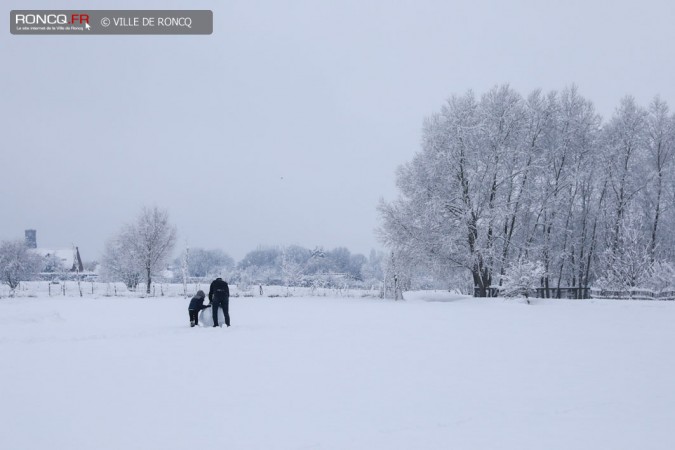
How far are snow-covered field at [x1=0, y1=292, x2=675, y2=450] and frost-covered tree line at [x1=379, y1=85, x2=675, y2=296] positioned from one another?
54.4 ft

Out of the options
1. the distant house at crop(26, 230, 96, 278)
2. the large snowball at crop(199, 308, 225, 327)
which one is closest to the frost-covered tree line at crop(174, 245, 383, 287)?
the distant house at crop(26, 230, 96, 278)

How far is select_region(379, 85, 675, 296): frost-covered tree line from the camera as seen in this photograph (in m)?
31.1

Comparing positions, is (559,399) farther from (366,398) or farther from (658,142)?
(658,142)

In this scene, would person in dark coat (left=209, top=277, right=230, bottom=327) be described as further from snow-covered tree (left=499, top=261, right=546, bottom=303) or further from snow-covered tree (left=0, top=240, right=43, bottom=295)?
snow-covered tree (left=0, top=240, right=43, bottom=295)

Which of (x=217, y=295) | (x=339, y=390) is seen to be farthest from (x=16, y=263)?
(x=339, y=390)

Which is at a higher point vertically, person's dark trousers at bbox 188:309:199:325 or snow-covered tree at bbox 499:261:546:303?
snow-covered tree at bbox 499:261:546:303

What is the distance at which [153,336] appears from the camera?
1464cm

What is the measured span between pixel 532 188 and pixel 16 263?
60.4 meters

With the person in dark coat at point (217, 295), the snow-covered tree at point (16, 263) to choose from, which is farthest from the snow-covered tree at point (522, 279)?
the snow-covered tree at point (16, 263)

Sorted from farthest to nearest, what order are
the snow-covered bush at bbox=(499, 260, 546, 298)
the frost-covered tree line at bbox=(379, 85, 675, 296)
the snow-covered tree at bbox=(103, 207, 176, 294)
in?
1. the snow-covered tree at bbox=(103, 207, 176, 294)
2. the frost-covered tree line at bbox=(379, 85, 675, 296)
3. the snow-covered bush at bbox=(499, 260, 546, 298)

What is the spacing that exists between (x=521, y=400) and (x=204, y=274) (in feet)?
508

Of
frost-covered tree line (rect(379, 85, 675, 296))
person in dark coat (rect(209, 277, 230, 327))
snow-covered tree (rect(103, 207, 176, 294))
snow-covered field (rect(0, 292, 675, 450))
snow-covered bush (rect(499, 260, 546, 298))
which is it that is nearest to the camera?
snow-covered field (rect(0, 292, 675, 450))

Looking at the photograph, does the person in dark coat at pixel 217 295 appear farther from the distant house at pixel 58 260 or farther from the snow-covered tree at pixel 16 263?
the distant house at pixel 58 260

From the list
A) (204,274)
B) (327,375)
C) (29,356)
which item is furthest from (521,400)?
(204,274)
